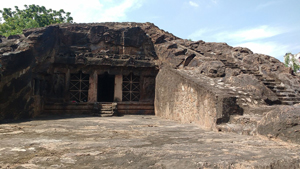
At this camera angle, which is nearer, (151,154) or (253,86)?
(151,154)

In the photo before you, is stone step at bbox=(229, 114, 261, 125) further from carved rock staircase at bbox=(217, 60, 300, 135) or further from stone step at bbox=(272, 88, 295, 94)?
stone step at bbox=(272, 88, 295, 94)

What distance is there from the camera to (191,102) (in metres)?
6.13

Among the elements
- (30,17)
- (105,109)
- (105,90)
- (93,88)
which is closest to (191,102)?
(105,109)

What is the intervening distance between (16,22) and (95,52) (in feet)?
49.4

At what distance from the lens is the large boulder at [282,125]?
10.5ft

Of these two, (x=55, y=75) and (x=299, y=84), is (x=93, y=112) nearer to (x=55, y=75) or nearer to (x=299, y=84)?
(x=55, y=75)

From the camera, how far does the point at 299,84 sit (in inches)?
290

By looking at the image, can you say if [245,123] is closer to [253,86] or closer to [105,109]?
[253,86]

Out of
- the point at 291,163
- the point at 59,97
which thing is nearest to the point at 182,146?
the point at 291,163

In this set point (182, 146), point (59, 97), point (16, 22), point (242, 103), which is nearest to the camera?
point (182, 146)

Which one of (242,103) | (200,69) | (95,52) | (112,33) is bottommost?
(242,103)

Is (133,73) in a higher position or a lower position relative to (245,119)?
higher

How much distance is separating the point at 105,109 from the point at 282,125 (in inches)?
295

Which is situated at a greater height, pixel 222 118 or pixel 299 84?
pixel 299 84
